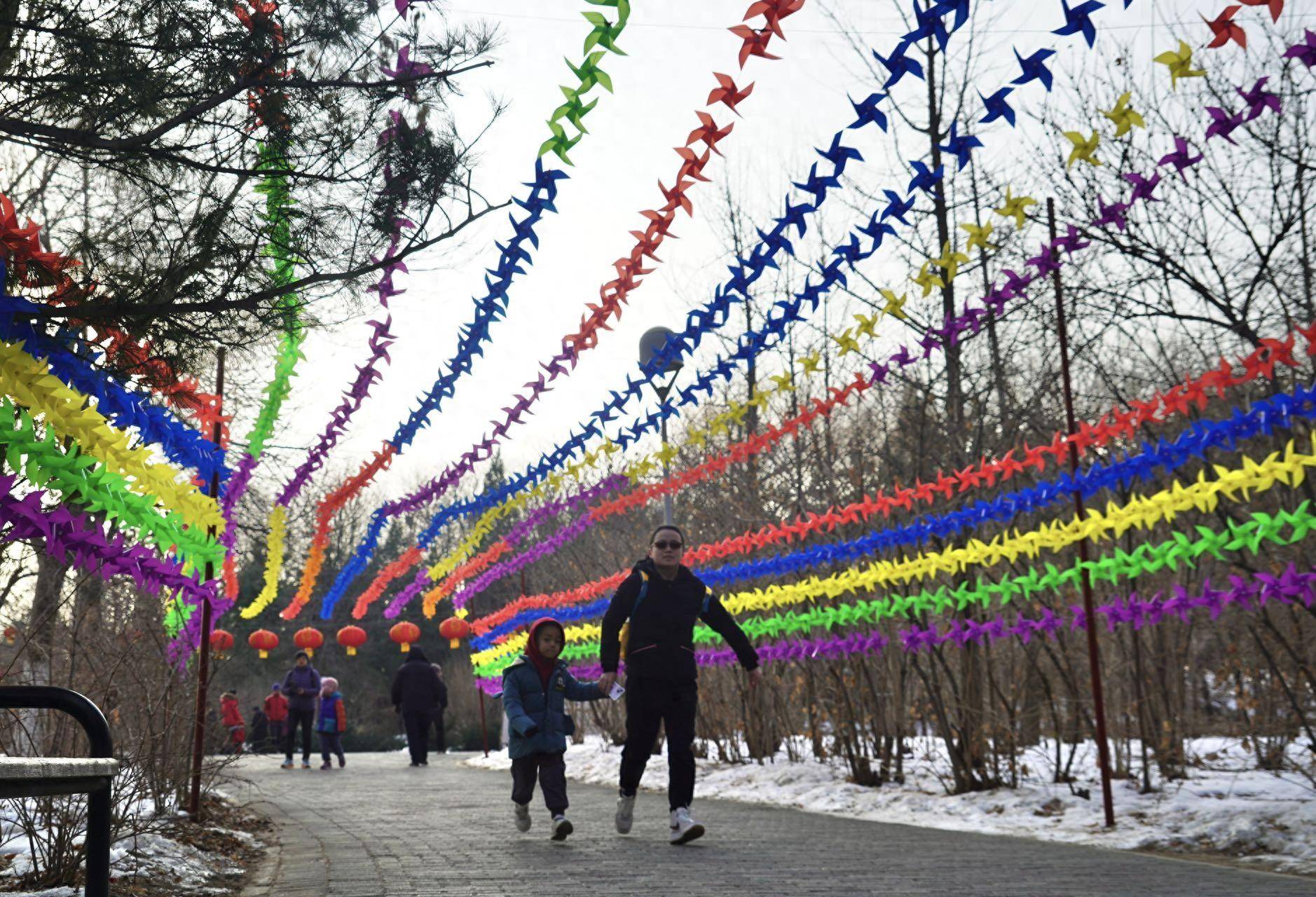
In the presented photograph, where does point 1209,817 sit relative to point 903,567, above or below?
below

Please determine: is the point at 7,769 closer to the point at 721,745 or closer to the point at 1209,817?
the point at 1209,817

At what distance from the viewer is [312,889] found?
664 cm

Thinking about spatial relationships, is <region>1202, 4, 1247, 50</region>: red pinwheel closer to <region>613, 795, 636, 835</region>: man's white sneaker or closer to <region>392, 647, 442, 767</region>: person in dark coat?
<region>613, 795, 636, 835</region>: man's white sneaker

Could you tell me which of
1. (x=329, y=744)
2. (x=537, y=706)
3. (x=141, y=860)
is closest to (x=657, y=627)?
(x=537, y=706)

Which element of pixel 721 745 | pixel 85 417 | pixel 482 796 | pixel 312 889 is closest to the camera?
pixel 85 417

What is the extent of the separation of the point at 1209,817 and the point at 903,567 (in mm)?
2925

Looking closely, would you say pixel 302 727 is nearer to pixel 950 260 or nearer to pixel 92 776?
pixel 950 260

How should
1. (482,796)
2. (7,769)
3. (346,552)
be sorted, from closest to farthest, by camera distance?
(7,769)
(482,796)
(346,552)

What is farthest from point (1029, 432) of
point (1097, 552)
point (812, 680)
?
point (812, 680)

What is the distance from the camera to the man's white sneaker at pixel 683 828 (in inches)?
324

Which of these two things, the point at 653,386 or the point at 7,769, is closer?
the point at 7,769

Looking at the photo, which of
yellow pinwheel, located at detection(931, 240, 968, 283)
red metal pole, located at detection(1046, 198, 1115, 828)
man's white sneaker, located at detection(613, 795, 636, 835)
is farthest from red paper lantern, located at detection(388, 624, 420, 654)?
yellow pinwheel, located at detection(931, 240, 968, 283)

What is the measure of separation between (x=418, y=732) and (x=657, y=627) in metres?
14.3

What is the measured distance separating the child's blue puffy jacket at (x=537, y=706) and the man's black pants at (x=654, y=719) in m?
0.36
